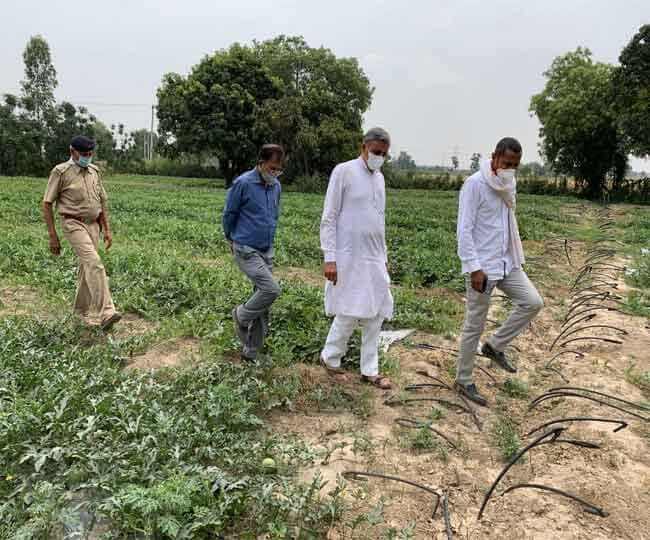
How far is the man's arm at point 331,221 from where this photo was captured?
402 cm

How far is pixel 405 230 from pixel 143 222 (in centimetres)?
635

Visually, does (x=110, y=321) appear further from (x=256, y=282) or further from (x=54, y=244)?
(x=256, y=282)

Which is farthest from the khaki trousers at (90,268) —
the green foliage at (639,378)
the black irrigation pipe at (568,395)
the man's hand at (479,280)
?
the green foliage at (639,378)

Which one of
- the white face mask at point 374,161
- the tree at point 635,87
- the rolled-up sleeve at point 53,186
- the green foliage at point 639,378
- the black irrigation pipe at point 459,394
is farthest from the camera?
the tree at point 635,87

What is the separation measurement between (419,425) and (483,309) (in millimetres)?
1003

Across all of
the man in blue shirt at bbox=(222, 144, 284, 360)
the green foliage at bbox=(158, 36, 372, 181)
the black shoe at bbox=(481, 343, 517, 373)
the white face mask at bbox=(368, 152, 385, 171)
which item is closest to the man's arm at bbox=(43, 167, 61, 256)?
the man in blue shirt at bbox=(222, 144, 284, 360)

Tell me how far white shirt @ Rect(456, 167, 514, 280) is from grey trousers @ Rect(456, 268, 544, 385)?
0.15m

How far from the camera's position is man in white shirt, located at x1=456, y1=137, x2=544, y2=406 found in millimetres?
3918

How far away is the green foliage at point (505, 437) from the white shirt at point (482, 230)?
107cm

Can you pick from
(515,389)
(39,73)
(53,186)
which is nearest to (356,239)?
(515,389)

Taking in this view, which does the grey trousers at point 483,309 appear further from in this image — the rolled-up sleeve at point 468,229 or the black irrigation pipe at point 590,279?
the black irrigation pipe at point 590,279

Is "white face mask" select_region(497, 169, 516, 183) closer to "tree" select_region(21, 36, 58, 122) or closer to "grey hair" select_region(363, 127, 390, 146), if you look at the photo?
"grey hair" select_region(363, 127, 390, 146)

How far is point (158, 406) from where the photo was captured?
3527 millimetres

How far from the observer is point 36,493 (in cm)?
268
